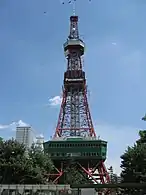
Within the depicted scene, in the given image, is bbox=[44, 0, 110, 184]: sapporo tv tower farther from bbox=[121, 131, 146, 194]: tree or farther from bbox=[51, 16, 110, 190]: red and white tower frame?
bbox=[121, 131, 146, 194]: tree

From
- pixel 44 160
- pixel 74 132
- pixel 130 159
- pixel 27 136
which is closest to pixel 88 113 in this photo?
pixel 74 132

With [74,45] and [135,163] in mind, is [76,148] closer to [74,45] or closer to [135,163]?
[74,45]

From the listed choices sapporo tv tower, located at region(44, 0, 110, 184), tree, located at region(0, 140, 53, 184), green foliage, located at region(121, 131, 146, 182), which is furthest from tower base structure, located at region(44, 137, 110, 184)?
green foliage, located at region(121, 131, 146, 182)

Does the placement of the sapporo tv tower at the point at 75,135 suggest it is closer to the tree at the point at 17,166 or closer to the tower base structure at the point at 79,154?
the tower base structure at the point at 79,154

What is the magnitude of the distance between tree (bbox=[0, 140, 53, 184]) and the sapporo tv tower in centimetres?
2930

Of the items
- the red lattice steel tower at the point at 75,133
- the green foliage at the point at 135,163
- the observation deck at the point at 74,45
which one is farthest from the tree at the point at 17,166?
the observation deck at the point at 74,45

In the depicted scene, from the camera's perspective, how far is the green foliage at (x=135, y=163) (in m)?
32.8

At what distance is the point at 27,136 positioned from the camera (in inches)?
6033

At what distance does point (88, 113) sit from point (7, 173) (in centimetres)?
4165

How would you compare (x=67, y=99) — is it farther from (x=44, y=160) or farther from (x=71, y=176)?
(x=44, y=160)

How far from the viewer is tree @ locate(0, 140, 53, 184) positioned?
39.4 meters

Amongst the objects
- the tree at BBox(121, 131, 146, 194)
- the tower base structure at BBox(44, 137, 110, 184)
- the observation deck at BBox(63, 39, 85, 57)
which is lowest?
the tree at BBox(121, 131, 146, 194)

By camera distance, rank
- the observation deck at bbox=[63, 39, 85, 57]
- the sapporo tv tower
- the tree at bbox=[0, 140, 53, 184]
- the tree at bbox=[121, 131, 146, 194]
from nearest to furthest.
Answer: the tree at bbox=[121, 131, 146, 194], the tree at bbox=[0, 140, 53, 184], the sapporo tv tower, the observation deck at bbox=[63, 39, 85, 57]

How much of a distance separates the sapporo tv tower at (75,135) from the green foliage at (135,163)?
35.9 m
